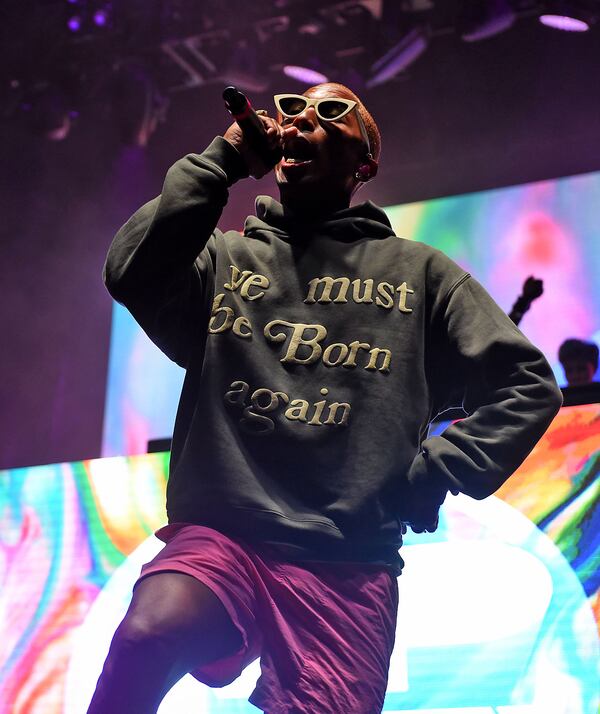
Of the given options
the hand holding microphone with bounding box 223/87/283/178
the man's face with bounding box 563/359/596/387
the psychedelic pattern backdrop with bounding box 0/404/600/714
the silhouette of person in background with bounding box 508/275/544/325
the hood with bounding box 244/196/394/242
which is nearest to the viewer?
the hand holding microphone with bounding box 223/87/283/178

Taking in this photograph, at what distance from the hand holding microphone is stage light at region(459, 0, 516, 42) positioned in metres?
3.25

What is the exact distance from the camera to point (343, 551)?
127cm

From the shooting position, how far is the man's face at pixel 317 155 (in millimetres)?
1499

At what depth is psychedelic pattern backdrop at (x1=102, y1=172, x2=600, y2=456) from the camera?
4.67 m

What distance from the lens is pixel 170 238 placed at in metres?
1.27

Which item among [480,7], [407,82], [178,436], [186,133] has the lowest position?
[186,133]

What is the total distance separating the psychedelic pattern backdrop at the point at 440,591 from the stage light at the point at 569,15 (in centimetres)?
265

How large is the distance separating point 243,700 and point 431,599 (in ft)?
1.58

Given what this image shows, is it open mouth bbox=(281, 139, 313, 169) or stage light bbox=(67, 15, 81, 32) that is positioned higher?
open mouth bbox=(281, 139, 313, 169)

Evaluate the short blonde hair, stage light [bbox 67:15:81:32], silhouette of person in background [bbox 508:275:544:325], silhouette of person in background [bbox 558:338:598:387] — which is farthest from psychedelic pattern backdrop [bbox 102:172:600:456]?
the short blonde hair

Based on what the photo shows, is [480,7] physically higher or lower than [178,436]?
lower

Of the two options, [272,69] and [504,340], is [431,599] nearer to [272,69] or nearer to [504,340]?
[504,340]

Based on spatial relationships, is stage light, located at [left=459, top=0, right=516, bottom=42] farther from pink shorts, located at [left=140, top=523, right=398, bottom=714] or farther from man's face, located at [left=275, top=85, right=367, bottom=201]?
pink shorts, located at [left=140, top=523, right=398, bottom=714]

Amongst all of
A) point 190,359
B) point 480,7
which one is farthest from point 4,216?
point 190,359
